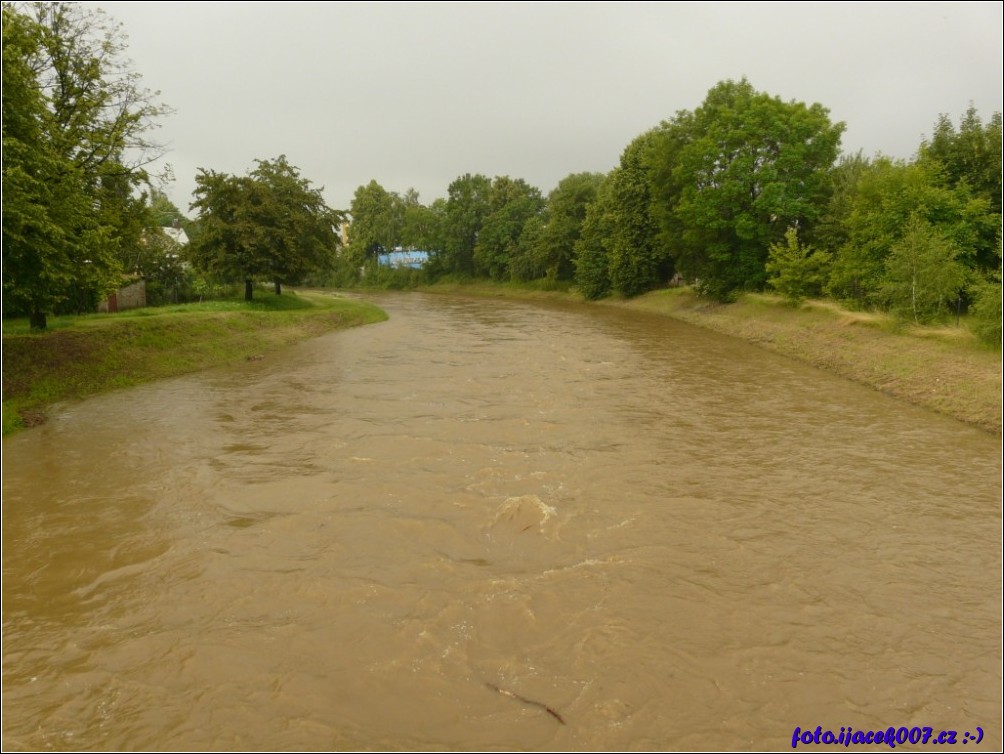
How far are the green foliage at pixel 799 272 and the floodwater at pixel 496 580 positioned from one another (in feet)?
55.2

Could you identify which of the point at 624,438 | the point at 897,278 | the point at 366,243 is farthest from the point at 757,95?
the point at 366,243

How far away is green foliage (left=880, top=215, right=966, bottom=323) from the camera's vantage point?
72.6 ft

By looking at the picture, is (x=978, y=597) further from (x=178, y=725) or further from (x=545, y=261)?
(x=545, y=261)

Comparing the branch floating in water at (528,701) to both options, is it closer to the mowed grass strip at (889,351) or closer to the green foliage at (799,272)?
the mowed grass strip at (889,351)

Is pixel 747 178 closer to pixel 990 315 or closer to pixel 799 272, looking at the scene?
pixel 799 272

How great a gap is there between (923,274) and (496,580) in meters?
21.9

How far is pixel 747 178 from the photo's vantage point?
123 feet

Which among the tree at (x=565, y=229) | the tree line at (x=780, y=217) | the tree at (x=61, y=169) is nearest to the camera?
the tree at (x=61, y=169)

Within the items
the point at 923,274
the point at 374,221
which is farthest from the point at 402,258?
the point at 923,274

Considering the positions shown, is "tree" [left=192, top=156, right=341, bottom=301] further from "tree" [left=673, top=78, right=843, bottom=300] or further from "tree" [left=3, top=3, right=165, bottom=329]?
"tree" [left=673, top=78, right=843, bottom=300]

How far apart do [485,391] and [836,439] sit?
9914 mm

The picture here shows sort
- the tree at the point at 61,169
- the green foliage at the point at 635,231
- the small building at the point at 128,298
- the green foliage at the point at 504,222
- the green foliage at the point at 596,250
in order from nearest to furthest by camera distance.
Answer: the tree at the point at 61,169, the small building at the point at 128,298, the green foliage at the point at 635,231, the green foliage at the point at 596,250, the green foliage at the point at 504,222

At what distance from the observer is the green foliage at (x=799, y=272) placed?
31.5 meters

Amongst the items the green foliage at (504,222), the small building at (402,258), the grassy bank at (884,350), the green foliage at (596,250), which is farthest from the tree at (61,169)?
the small building at (402,258)
